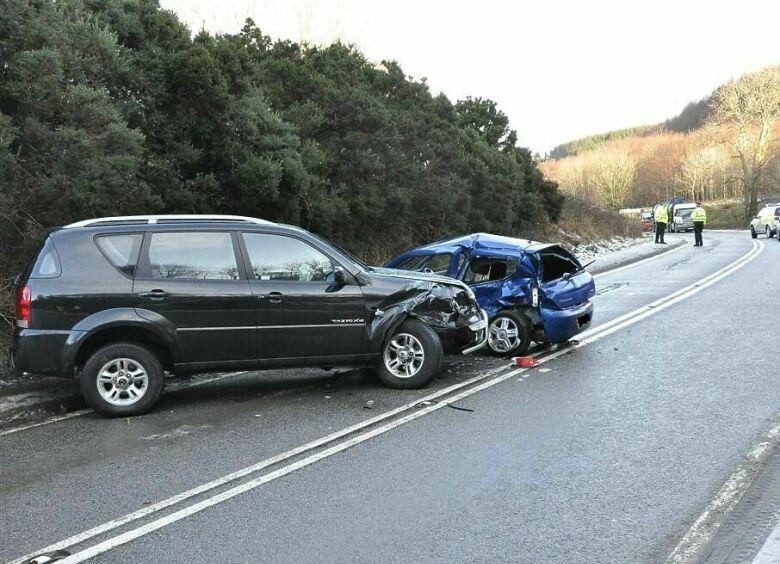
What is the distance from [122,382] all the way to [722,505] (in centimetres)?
509

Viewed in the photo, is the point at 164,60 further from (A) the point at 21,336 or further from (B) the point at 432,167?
(B) the point at 432,167

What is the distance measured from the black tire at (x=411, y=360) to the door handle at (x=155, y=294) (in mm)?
2248

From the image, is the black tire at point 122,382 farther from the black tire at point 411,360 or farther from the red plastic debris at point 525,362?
the red plastic debris at point 525,362

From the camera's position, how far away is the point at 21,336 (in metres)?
6.37

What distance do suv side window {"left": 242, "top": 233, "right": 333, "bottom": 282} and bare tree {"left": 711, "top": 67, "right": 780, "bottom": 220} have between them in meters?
60.3

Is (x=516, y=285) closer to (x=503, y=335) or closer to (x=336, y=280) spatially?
(x=503, y=335)

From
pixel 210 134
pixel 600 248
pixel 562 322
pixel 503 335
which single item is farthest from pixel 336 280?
pixel 600 248

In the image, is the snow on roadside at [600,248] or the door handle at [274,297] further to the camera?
the snow on roadside at [600,248]

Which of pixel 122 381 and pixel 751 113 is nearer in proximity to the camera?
pixel 122 381

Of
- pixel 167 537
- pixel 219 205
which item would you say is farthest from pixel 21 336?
pixel 219 205

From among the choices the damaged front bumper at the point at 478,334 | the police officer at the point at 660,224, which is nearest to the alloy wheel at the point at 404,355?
the damaged front bumper at the point at 478,334

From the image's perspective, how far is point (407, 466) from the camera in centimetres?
491

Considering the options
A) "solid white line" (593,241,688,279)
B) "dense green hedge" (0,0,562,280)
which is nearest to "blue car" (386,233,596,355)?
"dense green hedge" (0,0,562,280)

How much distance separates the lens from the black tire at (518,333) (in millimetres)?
8672
